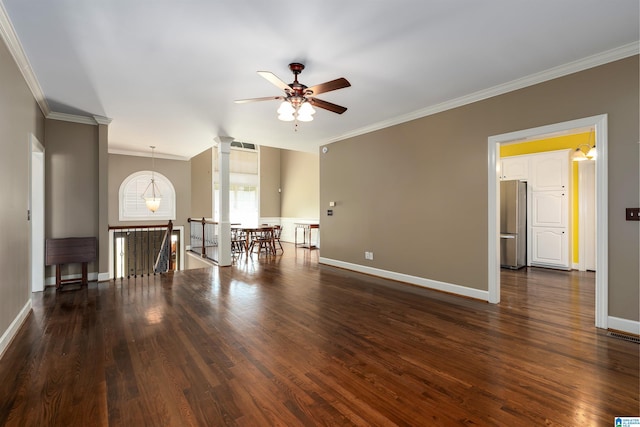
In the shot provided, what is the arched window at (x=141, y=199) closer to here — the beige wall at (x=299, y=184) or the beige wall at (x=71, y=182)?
the beige wall at (x=71, y=182)

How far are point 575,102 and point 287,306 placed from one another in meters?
3.99

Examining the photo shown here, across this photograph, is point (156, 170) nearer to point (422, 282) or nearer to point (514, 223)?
point (422, 282)

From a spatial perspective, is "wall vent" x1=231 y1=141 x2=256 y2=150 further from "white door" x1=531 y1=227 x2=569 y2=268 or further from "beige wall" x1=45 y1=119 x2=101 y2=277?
"white door" x1=531 y1=227 x2=569 y2=268

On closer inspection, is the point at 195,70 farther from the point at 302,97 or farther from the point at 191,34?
the point at 302,97

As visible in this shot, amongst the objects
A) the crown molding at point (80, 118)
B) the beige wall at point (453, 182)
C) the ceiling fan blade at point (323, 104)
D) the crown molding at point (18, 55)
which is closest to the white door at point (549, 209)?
the beige wall at point (453, 182)

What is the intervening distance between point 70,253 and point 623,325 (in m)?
7.21

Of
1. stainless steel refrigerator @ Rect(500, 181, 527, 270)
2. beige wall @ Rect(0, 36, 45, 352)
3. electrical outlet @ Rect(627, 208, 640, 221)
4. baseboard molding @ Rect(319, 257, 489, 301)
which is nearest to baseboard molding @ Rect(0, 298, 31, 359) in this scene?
beige wall @ Rect(0, 36, 45, 352)

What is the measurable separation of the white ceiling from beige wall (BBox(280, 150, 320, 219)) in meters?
6.01

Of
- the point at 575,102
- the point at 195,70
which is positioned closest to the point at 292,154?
the point at 195,70

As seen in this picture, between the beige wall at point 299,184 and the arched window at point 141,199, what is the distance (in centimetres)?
426

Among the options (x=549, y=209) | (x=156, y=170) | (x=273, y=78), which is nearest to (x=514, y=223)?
(x=549, y=209)

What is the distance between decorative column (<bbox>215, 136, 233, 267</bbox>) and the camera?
626cm

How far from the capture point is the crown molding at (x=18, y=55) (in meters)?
2.39

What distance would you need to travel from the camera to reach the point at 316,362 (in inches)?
93.7
